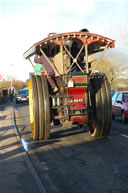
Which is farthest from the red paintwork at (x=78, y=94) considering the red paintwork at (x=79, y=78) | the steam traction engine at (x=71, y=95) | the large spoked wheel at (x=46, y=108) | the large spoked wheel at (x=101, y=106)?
the large spoked wheel at (x=46, y=108)

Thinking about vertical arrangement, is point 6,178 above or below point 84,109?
below

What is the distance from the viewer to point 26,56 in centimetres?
1080

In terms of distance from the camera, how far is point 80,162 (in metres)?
6.94

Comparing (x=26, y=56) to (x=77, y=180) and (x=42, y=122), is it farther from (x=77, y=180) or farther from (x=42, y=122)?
(x=77, y=180)

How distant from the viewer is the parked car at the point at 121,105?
14.7 metres

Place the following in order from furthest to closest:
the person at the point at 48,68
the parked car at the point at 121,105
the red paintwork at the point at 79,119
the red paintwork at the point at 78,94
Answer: the parked car at the point at 121,105 < the person at the point at 48,68 < the red paintwork at the point at 79,119 < the red paintwork at the point at 78,94

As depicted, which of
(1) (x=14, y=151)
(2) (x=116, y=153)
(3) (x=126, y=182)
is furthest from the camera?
(1) (x=14, y=151)

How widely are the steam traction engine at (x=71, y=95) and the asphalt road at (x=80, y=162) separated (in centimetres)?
56

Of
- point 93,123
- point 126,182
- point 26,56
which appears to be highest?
point 26,56

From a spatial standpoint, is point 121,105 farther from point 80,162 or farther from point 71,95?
point 80,162

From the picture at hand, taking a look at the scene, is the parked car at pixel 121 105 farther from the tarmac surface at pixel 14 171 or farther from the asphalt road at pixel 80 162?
the tarmac surface at pixel 14 171

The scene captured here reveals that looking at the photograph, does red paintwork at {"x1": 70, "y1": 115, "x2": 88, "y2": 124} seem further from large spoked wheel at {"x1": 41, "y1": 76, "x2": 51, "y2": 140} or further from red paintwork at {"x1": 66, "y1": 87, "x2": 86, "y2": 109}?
large spoked wheel at {"x1": 41, "y1": 76, "x2": 51, "y2": 140}

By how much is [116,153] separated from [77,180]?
86.3 inches

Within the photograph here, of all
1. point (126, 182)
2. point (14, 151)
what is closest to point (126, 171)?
point (126, 182)
